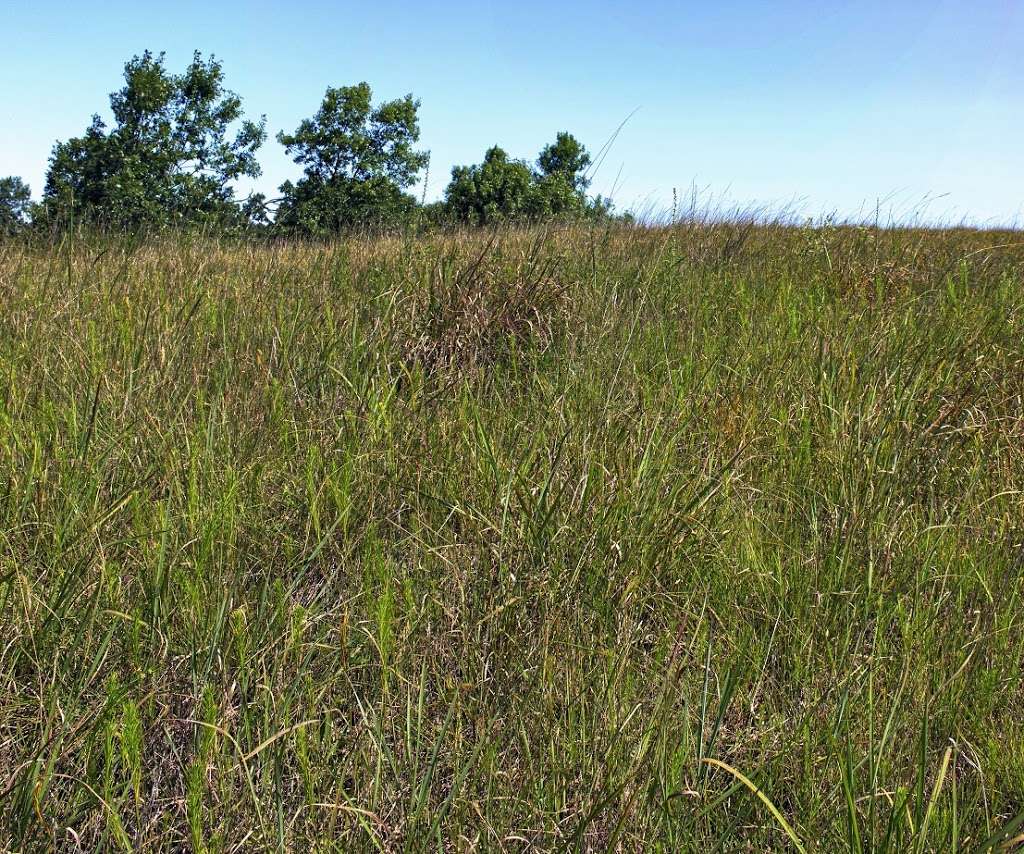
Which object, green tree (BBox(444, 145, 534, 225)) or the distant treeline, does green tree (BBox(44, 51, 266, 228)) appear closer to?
the distant treeline

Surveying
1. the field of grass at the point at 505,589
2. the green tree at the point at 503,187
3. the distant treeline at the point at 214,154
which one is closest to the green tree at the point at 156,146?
the distant treeline at the point at 214,154

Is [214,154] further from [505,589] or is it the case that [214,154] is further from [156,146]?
[505,589]

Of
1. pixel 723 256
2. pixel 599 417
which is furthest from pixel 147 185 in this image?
pixel 599 417

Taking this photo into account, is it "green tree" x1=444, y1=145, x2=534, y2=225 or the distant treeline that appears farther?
"green tree" x1=444, y1=145, x2=534, y2=225

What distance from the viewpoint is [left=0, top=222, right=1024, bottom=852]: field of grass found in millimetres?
1271

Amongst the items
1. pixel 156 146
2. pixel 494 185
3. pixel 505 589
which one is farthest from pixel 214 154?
pixel 505 589

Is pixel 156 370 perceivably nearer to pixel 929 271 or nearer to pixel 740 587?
pixel 740 587

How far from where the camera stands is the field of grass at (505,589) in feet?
4.17

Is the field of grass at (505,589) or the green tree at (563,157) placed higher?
the green tree at (563,157)

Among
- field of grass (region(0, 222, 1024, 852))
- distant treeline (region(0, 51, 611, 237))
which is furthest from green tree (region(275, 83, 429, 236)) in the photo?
field of grass (region(0, 222, 1024, 852))

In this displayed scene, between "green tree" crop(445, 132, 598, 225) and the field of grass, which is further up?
"green tree" crop(445, 132, 598, 225)

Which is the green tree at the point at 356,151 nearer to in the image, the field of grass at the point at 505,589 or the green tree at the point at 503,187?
the green tree at the point at 503,187

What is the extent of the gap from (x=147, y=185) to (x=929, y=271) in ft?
92.5

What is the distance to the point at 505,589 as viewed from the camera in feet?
5.48
